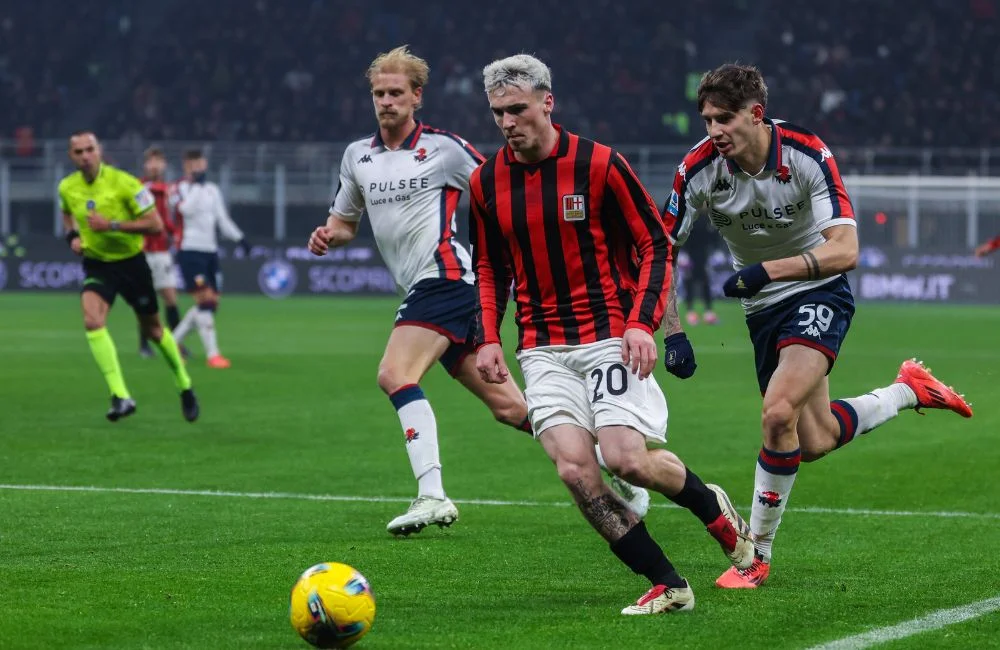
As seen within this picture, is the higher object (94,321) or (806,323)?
(806,323)

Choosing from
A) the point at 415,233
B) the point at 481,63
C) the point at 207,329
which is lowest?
the point at 207,329

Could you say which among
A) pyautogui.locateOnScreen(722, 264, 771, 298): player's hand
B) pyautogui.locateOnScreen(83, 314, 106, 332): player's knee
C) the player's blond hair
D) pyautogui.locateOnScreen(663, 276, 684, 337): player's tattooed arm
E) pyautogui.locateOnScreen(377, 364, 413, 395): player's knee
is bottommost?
pyautogui.locateOnScreen(83, 314, 106, 332): player's knee

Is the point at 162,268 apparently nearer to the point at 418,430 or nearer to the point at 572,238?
the point at 418,430

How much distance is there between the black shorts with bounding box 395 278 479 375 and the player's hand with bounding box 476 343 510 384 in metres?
2.19

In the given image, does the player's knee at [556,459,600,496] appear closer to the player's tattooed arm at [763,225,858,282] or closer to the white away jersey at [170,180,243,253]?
the player's tattooed arm at [763,225,858,282]

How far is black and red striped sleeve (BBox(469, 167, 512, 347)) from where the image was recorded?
18.8 ft

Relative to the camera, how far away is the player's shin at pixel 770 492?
624 cm

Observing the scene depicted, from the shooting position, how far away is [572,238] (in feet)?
18.4

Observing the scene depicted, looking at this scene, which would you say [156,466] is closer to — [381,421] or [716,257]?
[381,421]

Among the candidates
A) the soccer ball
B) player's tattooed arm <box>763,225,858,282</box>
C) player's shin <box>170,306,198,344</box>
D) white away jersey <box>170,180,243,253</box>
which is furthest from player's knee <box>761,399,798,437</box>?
white away jersey <box>170,180,243,253</box>

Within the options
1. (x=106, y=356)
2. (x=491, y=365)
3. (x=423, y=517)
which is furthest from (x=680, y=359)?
(x=106, y=356)

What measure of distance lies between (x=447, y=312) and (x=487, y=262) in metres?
2.03

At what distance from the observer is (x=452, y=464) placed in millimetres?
9852

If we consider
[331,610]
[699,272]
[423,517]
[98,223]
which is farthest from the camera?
[699,272]
